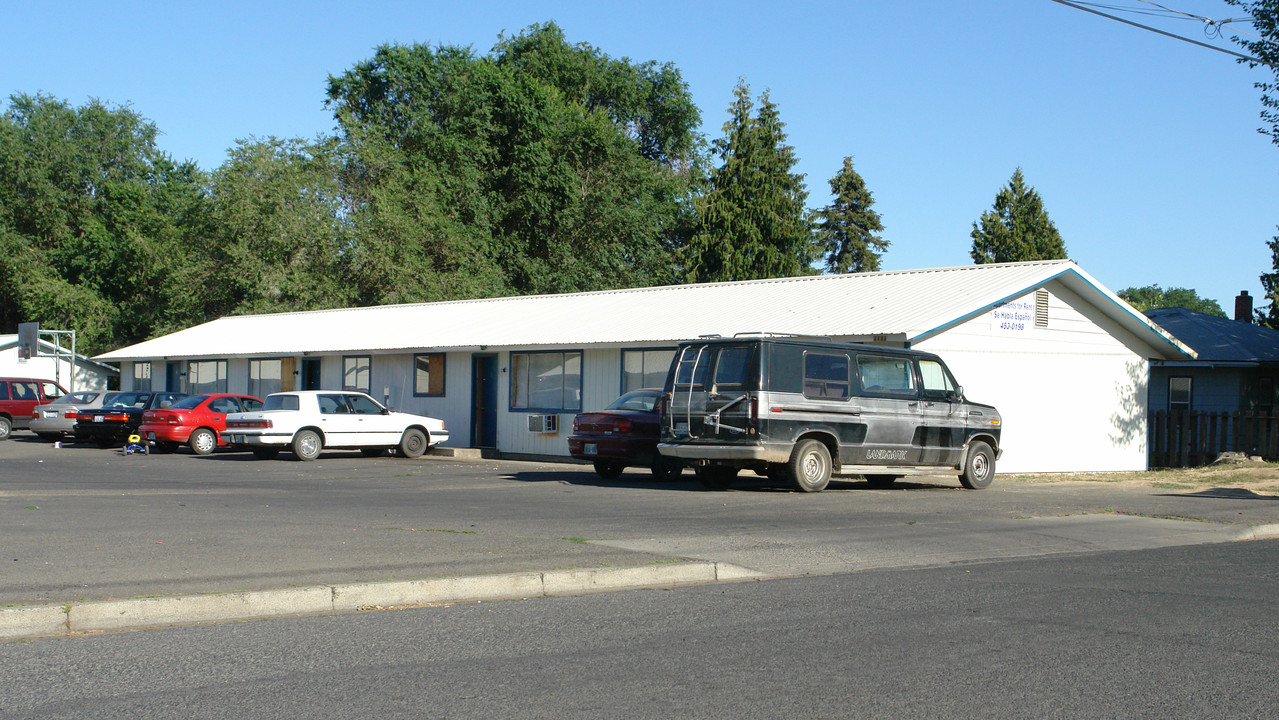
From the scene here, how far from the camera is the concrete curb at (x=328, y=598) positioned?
280 inches

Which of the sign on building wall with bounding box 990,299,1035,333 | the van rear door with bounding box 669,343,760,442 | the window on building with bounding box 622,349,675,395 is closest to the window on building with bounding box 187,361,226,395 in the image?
the window on building with bounding box 622,349,675,395

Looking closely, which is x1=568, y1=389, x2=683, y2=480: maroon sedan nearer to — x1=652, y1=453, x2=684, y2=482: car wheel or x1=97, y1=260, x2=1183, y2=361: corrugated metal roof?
x1=652, y1=453, x2=684, y2=482: car wheel

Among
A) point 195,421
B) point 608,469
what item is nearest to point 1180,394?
point 608,469

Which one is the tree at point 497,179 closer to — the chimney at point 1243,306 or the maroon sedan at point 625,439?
the chimney at point 1243,306

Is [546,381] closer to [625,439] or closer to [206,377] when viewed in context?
[625,439]

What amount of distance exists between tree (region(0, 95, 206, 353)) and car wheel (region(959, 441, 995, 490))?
151ft

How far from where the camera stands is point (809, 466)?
674 inches

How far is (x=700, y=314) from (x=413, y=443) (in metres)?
7.30

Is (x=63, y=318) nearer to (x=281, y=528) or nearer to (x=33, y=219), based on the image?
(x=33, y=219)

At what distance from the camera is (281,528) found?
11805mm

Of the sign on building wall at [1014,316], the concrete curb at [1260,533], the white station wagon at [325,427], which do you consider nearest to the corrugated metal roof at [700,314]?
the sign on building wall at [1014,316]

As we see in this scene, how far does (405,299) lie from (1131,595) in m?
43.2

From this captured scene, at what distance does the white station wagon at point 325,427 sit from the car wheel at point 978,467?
42.2ft

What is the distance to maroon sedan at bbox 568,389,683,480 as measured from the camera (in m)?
19.7
